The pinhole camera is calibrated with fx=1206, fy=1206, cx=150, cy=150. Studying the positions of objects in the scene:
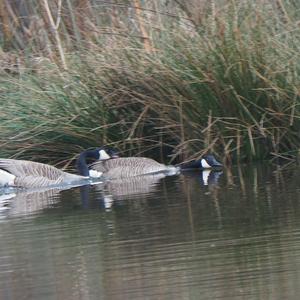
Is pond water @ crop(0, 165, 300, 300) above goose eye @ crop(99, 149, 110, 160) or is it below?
below

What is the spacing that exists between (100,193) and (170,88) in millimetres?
2453

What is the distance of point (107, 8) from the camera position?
1780 centimetres

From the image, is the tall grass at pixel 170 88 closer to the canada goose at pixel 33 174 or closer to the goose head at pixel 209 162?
the goose head at pixel 209 162

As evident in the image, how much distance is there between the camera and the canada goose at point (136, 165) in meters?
15.4

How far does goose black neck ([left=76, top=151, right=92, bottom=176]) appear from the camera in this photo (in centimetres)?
1570

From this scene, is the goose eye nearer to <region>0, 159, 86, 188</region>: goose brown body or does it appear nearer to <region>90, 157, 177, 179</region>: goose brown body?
<region>90, 157, 177, 179</region>: goose brown body

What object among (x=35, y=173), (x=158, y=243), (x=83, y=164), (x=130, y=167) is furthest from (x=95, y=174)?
(x=158, y=243)

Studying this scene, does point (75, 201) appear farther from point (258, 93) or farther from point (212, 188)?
point (258, 93)

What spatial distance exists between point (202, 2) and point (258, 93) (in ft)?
4.62

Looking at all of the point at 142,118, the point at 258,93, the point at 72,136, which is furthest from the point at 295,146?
the point at 72,136

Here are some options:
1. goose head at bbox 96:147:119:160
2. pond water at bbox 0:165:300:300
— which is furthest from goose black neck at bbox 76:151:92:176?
pond water at bbox 0:165:300:300

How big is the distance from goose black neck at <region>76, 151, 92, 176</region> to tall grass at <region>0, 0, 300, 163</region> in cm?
52

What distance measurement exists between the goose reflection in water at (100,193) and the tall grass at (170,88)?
2.35 feet

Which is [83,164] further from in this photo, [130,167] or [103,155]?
[130,167]
